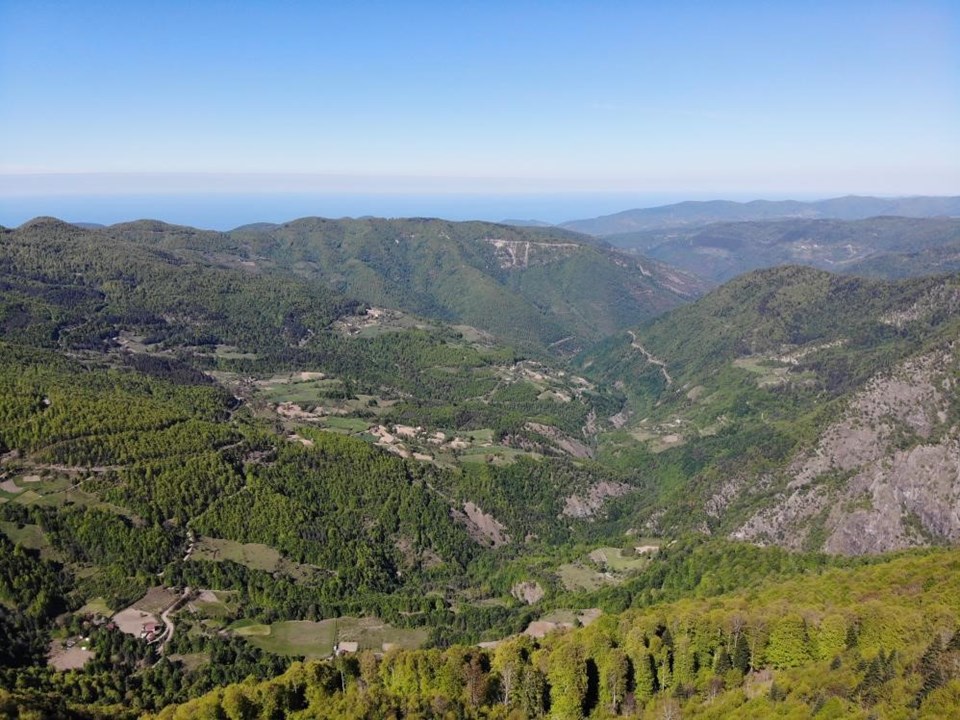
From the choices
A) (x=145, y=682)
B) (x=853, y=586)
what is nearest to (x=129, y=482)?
(x=145, y=682)

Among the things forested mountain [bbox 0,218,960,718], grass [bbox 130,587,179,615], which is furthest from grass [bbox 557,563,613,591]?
grass [bbox 130,587,179,615]

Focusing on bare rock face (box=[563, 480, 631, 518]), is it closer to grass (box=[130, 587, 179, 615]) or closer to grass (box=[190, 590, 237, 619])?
grass (box=[190, 590, 237, 619])

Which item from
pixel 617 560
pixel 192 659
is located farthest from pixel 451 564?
pixel 192 659

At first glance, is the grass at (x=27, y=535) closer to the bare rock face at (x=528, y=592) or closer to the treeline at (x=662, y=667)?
the treeline at (x=662, y=667)

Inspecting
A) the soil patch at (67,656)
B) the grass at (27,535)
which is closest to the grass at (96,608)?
the soil patch at (67,656)

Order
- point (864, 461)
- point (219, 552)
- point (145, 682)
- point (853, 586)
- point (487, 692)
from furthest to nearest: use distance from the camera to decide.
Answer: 1. point (864, 461)
2. point (219, 552)
3. point (145, 682)
4. point (853, 586)
5. point (487, 692)

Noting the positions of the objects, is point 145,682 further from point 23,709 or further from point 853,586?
point 853,586
